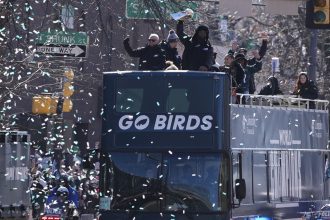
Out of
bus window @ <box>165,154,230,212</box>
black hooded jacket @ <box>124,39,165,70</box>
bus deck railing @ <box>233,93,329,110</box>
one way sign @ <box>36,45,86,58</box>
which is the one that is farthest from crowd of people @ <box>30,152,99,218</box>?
bus window @ <box>165,154,230,212</box>

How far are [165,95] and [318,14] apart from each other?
4853mm

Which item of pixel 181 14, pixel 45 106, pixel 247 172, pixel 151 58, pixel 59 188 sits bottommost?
pixel 59 188

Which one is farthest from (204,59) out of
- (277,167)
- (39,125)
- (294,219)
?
(39,125)

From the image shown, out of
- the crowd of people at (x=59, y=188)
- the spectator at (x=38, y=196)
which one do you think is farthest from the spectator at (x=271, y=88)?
the spectator at (x=38, y=196)

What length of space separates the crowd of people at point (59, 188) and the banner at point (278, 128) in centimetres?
454

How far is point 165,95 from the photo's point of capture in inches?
703

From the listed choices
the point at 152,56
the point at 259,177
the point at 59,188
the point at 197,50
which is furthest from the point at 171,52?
the point at 59,188

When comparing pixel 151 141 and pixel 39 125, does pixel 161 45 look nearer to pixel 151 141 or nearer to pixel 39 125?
pixel 151 141

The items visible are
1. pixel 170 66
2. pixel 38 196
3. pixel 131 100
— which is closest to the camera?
pixel 131 100

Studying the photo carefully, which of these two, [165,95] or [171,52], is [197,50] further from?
[165,95]

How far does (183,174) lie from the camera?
17.7m

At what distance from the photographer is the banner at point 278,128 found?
18.5m

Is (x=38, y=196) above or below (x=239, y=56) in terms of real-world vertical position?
below

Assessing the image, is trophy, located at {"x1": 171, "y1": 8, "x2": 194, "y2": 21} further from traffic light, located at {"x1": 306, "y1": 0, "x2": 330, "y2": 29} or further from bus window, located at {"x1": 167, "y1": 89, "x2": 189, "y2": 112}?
traffic light, located at {"x1": 306, "y1": 0, "x2": 330, "y2": 29}
